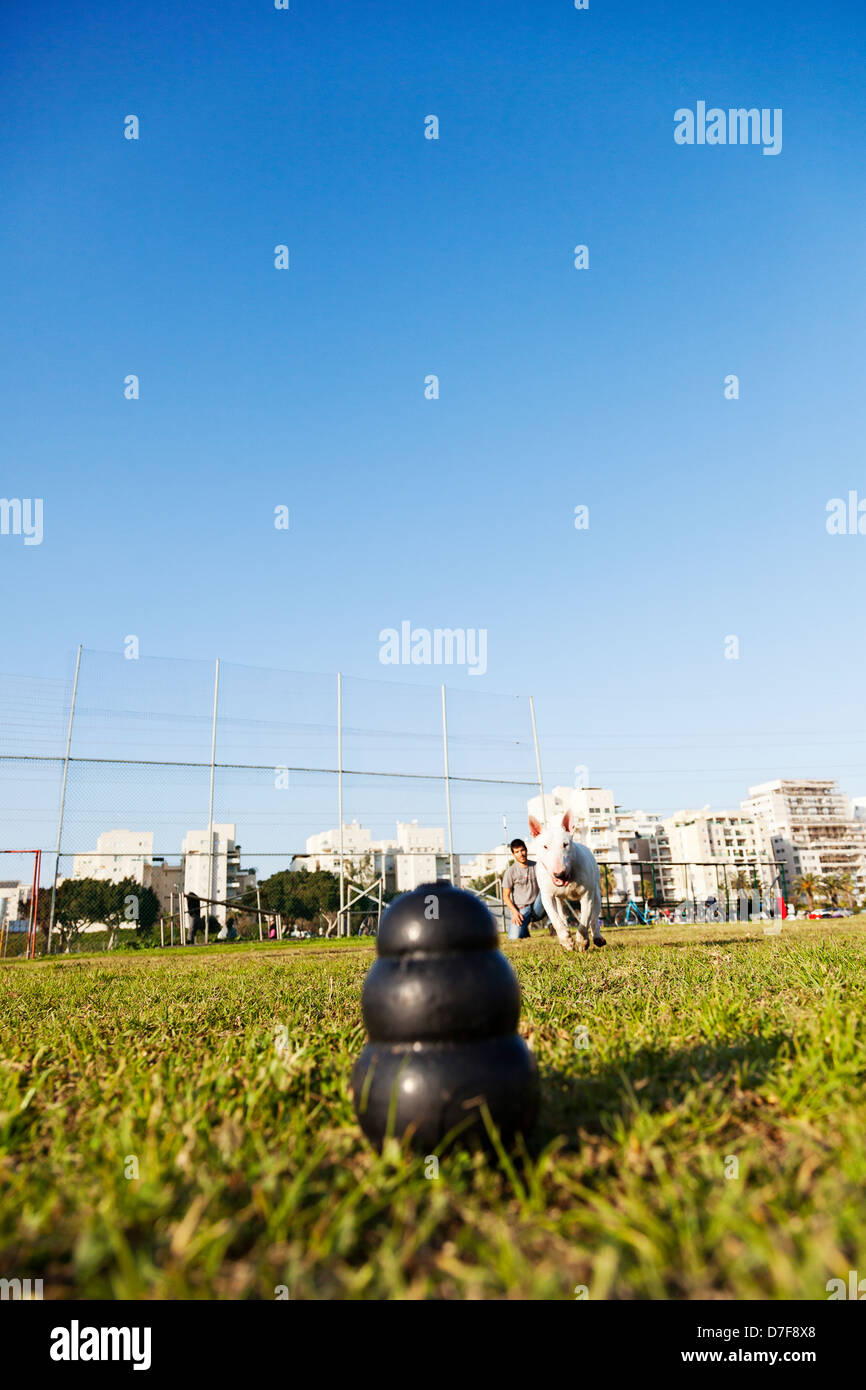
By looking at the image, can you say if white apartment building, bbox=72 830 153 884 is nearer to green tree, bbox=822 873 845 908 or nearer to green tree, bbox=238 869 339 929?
green tree, bbox=238 869 339 929

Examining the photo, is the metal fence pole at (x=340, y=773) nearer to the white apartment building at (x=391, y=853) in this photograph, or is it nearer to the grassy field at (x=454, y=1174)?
the white apartment building at (x=391, y=853)

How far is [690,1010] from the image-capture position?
14.1 ft

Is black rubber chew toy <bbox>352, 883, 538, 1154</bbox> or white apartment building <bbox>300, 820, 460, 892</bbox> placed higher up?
white apartment building <bbox>300, 820, 460, 892</bbox>

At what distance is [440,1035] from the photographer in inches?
90.9

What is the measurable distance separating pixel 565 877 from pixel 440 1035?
7.34 meters

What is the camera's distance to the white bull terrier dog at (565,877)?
30.3 feet

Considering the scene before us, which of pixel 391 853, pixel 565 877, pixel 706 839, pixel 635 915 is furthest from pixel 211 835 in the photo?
pixel 706 839

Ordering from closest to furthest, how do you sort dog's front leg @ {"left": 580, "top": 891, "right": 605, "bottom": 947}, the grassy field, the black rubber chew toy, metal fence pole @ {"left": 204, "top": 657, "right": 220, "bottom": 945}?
the grassy field
the black rubber chew toy
dog's front leg @ {"left": 580, "top": 891, "right": 605, "bottom": 947}
metal fence pole @ {"left": 204, "top": 657, "right": 220, "bottom": 945}

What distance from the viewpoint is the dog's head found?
9.13 metres

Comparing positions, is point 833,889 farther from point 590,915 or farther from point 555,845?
point 555,845

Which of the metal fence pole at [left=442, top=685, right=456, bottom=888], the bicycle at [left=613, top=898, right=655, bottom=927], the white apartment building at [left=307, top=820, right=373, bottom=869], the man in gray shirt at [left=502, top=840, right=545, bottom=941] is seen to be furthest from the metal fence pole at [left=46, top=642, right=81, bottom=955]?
the bicycle at [left=613, top=898, right=655, bottom=927]

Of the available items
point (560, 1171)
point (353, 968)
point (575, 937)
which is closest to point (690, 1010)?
point (560, 1171)
